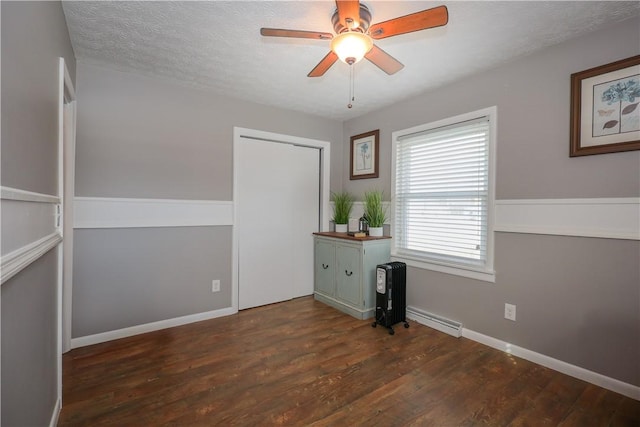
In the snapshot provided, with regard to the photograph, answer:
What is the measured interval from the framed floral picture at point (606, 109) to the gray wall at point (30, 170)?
9.55 ft

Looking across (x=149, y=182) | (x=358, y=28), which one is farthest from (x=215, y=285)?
(x=358, y=28)

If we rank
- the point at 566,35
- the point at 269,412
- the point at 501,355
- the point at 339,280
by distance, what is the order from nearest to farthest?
1. the point at 269,412
2. the point at 566,35
3. the point at 501,355
4. the point at 339,280

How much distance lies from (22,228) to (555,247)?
2.94 meters

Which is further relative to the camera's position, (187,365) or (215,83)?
(215,83)

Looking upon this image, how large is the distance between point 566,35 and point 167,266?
3.64 m

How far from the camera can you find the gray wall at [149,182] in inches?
94.3

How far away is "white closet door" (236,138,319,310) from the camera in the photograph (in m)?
3.24

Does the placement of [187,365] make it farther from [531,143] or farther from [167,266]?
[531,143]

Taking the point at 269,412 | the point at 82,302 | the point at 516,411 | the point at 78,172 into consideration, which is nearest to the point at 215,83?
the point at 78,172

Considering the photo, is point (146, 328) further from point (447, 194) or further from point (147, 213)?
point (447, 194)

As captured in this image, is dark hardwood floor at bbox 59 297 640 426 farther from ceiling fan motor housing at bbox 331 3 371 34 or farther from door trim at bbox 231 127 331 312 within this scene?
ceiling fan motor housing at bbox 331 3 371 34

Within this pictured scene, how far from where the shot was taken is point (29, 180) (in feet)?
3.71

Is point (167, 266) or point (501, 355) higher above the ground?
point (167, 266)

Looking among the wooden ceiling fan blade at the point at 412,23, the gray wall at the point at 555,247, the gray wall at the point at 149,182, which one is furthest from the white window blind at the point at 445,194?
the gray wall at the point at 149,182
